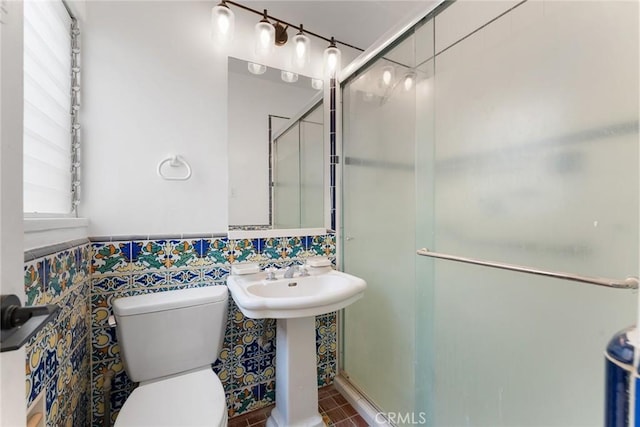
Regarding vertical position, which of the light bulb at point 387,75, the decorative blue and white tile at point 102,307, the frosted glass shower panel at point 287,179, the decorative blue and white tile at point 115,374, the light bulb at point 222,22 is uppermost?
the light bulb at point 222,22

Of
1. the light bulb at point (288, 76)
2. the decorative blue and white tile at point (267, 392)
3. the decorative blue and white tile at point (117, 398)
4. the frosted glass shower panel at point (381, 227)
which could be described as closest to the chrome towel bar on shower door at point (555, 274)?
the frosted glass shower panel at point (381, 227)

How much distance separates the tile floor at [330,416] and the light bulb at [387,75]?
70.9 inches

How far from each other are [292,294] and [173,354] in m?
0.55

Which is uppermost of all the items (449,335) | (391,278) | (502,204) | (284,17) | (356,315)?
(284,17)

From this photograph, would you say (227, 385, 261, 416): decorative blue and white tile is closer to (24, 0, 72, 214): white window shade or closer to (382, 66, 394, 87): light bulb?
(24, 0, 72, 214): white window shade

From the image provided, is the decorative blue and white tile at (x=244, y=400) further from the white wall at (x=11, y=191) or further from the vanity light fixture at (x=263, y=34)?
the vanity light fixture at (x=263, y=34)

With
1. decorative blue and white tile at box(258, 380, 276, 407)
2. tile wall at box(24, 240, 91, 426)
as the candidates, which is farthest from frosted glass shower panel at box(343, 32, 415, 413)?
tile wall at box(24, 240, 91, 426)

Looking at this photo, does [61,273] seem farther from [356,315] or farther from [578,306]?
[578,306]

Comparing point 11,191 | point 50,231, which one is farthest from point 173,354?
point 11,191

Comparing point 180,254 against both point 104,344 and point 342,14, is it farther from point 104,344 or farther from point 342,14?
point 342,14

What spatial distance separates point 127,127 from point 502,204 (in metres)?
1.58

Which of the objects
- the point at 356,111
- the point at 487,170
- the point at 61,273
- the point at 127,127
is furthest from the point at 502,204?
the point at 127,127

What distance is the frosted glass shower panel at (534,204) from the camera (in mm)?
740

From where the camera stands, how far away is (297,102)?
163 cm
